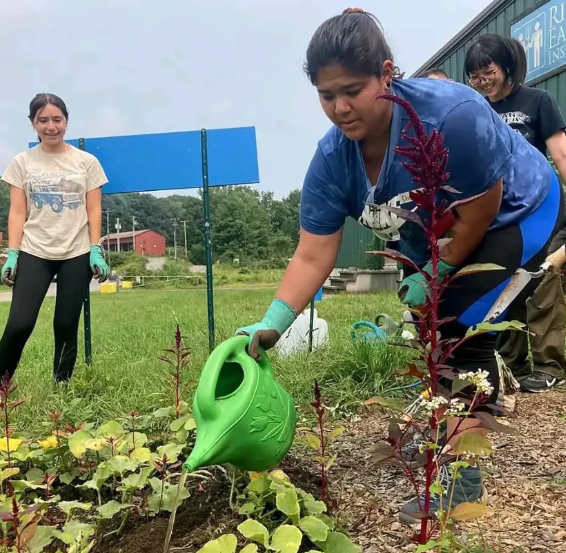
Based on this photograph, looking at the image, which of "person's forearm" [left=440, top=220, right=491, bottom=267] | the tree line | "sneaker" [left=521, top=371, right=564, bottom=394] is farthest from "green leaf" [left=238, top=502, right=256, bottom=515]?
the tree line

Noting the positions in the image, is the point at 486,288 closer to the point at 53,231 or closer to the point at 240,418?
the point at 240,418

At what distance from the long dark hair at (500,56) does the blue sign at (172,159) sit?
165 cm

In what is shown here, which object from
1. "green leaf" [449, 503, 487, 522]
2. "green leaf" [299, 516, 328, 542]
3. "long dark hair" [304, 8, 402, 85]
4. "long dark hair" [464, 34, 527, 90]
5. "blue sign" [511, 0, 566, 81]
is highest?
"blue sign" [511, 0, 566, 81]

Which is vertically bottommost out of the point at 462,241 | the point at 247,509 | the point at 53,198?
the point at 247,509

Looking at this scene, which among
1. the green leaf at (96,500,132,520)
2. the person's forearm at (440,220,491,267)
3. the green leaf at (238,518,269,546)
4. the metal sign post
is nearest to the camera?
the green leaf at (238,518,269,546)

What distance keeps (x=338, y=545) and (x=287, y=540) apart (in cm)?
15

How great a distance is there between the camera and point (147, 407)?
271cm

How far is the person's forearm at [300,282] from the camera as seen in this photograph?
182 centimetres

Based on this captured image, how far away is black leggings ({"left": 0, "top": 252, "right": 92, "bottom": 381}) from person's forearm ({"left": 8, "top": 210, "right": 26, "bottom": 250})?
0.08 metres

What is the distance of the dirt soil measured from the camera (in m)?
1.46

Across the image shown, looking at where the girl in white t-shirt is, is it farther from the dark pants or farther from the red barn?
the red barn

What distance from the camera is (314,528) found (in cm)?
127

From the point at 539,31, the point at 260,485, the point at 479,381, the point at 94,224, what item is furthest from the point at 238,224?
the point at 479,381

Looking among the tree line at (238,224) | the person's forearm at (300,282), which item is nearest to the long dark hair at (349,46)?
the person's forearm at (300,282)
